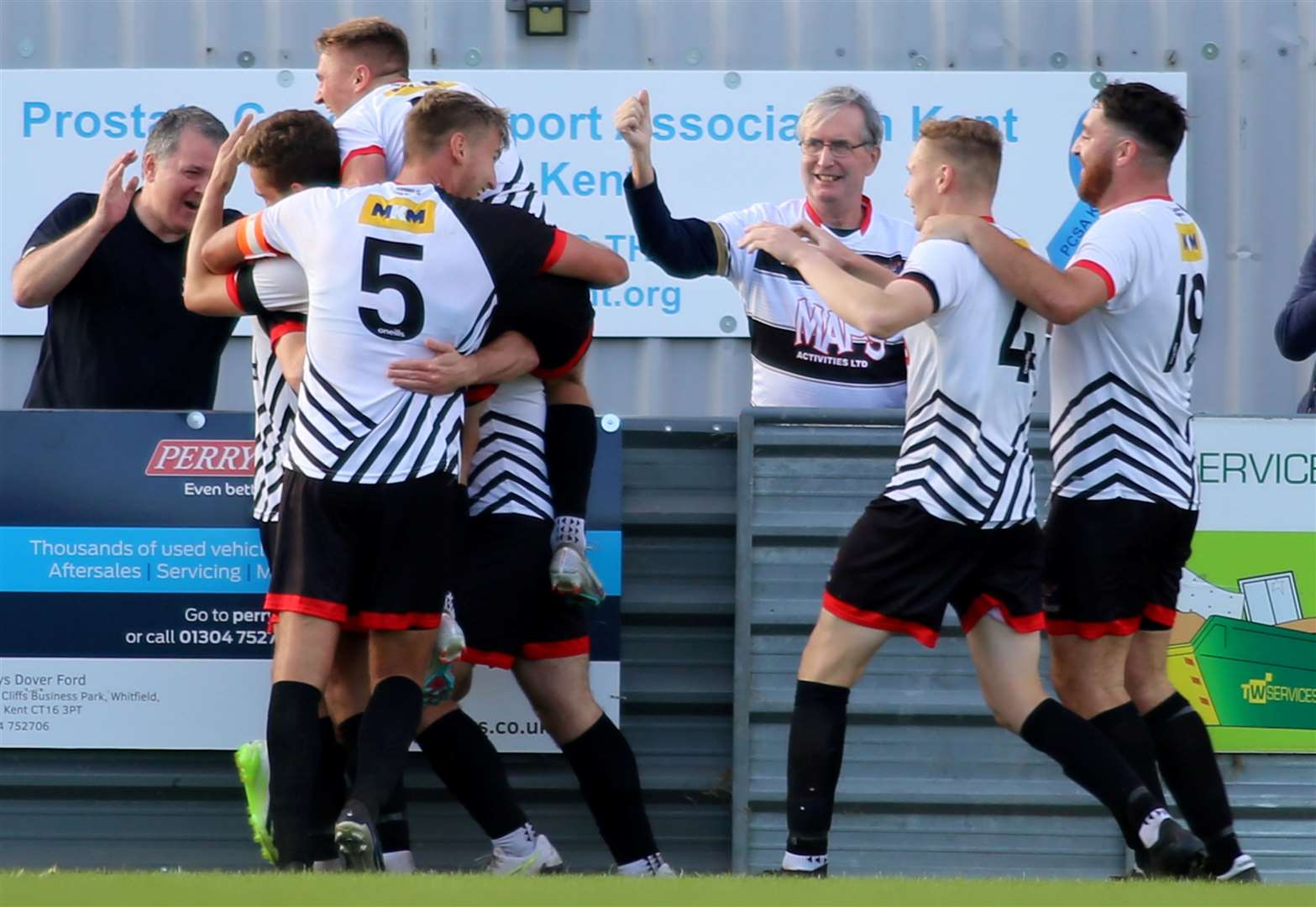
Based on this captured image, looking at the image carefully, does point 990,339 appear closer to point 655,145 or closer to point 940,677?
point 940,677

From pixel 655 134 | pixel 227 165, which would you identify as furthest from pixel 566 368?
pixel 655 134

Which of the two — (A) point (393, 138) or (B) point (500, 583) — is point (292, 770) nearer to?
(B) point (500, 583)

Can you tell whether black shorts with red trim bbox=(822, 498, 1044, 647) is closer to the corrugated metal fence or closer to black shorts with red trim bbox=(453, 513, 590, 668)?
black shorts with red trim bbox=(453, 513, 590, 668)

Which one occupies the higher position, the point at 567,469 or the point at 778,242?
the point at 778,242

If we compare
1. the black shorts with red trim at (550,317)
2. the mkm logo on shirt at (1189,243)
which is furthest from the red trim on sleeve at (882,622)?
the mkm logo on shirt at (1189,243)

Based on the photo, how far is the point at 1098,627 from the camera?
3596mm

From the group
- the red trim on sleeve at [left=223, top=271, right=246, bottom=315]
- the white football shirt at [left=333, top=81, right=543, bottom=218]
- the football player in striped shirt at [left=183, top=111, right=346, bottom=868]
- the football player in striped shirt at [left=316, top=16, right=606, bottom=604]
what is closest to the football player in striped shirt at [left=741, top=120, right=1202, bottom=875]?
the football player in striped shirt at [left=316, top=16, right=606, bottom=604]

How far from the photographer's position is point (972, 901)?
2.75 meters

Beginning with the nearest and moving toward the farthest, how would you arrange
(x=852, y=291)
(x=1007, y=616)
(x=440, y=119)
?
1. (x=852, y=291)
2. (x=1007, y=616)
3. (x=440, y=119)

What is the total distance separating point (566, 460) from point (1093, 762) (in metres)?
1.33

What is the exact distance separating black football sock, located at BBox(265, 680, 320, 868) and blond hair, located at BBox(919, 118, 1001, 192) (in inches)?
65.0

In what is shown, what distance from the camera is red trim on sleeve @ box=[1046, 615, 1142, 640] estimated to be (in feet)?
11.8

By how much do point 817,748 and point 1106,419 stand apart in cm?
90

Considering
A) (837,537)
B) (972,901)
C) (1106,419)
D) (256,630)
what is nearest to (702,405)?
(837,537)
